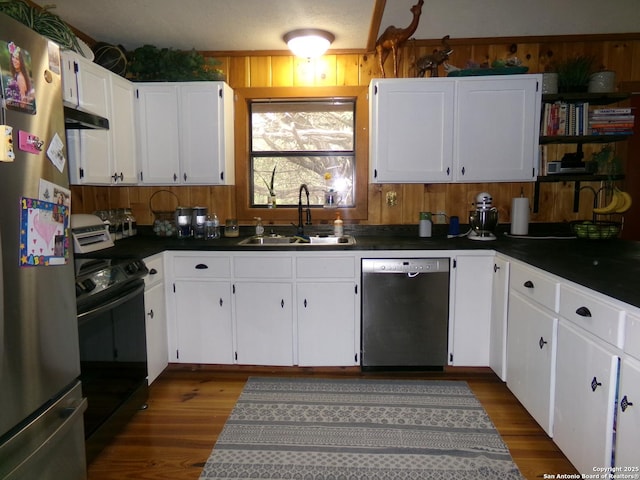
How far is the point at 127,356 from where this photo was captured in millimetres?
2195

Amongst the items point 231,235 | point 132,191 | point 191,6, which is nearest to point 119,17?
point 191,6

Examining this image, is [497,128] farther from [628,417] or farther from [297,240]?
[628,417]

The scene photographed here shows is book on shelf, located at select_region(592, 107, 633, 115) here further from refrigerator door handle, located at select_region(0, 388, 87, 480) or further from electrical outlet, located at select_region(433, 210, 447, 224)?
refrigerator door handle, located at select_region(0, 388, 87, 480)

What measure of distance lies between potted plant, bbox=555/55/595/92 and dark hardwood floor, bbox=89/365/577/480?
86.9 inches

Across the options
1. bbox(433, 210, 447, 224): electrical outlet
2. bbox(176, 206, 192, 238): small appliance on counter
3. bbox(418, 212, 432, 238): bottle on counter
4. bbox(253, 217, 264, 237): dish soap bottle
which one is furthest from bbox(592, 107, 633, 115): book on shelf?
bbox(176, 206, 192, 238): small appliance on counter

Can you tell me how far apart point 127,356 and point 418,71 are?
2814 millimetres

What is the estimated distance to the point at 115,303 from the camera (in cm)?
201

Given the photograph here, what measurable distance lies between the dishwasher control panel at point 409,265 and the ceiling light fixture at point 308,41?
5.26ft

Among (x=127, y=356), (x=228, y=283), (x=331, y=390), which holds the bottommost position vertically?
(x=331, y=390)

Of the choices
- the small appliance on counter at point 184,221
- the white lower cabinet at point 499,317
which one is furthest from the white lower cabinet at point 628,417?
the small appliance on counter at point 184,221

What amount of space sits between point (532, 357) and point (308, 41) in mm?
2491

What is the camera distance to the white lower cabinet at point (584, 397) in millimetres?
1502

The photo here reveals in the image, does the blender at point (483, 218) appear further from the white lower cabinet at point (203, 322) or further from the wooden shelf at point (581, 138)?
the white lower cabinet at point (203, 322)

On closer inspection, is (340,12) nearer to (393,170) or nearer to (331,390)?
(393,170)
